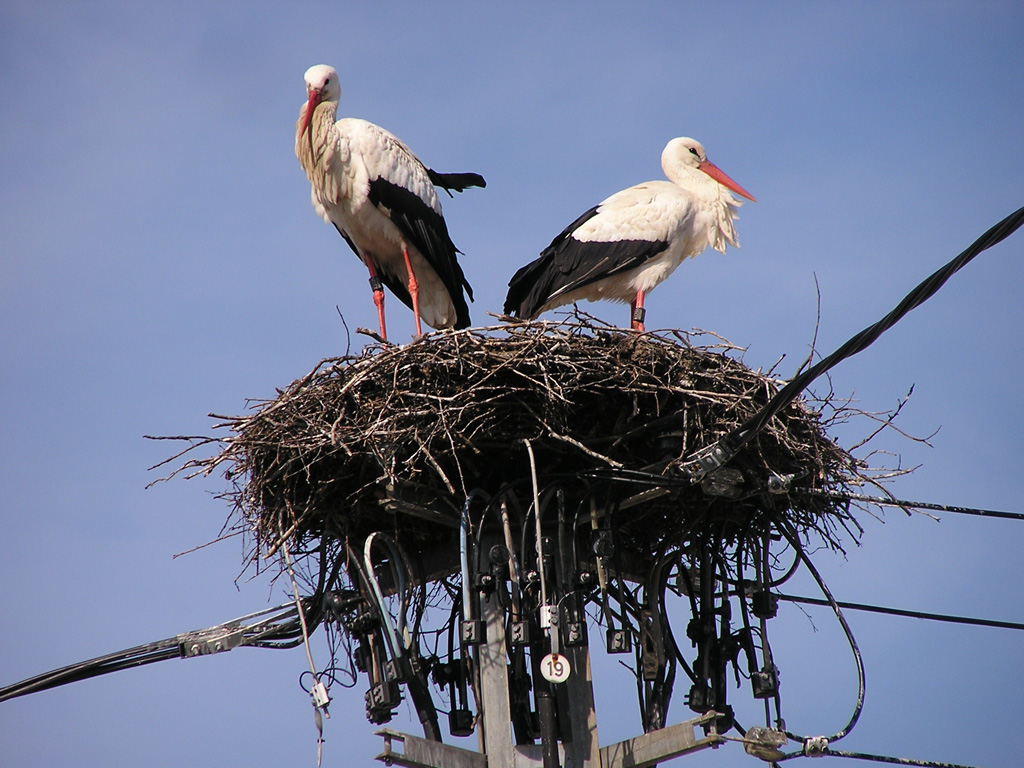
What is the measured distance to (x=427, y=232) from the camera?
935cm

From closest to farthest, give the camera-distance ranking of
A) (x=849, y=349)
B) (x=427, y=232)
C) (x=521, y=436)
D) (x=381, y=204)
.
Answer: (x=849, y=349), (x=521, y=436), (x=381, y=204), (x=427, y=232)

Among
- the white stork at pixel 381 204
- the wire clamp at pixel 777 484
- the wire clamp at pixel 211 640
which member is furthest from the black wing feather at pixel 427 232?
the wire clamp at pixel 777 484

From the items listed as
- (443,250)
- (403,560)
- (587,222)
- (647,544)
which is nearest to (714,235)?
(587,222)

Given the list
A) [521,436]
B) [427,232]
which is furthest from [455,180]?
[521,436]

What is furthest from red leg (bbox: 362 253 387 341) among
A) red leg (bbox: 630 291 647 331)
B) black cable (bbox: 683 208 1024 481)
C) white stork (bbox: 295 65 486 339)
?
black cable (bbox: 683 208 1024 481)

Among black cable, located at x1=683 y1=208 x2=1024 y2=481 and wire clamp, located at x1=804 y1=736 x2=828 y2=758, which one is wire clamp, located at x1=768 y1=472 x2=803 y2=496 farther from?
wire clamp, located at x1=804 y1=736 x2=828 y2=758

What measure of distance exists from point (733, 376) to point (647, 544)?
1131mm

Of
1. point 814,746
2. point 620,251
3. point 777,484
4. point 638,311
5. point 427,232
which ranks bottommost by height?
point 814,746

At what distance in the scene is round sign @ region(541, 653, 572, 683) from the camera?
5926mm

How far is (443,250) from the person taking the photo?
946 cm

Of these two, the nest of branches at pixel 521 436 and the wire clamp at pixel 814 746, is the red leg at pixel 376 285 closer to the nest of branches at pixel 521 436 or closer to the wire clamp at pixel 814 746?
the nest of branches at pixel 521 436

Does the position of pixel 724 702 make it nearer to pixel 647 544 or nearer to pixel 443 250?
pixel 647 544

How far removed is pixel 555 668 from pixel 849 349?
2037mm

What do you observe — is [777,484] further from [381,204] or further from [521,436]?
[381,204]
